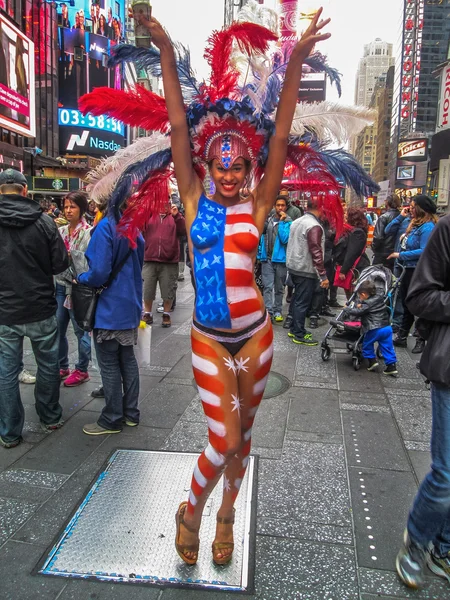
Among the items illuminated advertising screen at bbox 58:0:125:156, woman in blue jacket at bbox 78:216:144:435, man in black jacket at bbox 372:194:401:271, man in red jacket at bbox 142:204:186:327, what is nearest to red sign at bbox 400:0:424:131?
illuminated advertising screen at bbox 58:0:125:156

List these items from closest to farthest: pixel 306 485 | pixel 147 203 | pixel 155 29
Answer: pixel 155 29, pixel 147 203, pixel 306 485

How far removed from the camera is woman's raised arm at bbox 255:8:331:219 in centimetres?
227

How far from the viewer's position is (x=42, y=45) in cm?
3625

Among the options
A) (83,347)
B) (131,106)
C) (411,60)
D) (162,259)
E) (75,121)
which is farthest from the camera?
(411,60)

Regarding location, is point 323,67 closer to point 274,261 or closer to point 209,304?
point 209,304

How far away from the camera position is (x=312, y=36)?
7.42 feet

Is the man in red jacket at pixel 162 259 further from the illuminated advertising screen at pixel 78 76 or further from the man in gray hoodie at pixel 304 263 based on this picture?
the illuminated advertising screen at pixel 78 76

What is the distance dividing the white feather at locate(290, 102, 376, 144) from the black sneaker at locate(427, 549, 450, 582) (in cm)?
232

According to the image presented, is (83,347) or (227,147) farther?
(83,347)

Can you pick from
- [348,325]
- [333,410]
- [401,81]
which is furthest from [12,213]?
[401,81]

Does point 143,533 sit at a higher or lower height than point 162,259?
lower

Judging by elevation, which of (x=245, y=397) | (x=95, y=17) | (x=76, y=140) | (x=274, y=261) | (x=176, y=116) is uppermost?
(x=95, y=17)

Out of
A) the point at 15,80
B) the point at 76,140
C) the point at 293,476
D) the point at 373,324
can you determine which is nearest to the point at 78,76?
the point at 76,140

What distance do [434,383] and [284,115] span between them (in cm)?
151
